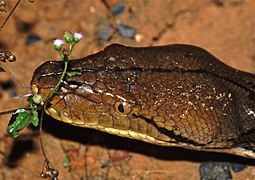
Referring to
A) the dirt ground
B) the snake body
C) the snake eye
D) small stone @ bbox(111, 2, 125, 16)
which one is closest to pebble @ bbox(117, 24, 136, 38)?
the dirt ground

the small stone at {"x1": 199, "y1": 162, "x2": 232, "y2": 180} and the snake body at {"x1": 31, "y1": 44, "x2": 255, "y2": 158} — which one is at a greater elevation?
the snake body at {"x1": 31, "y1": 44, "x2": 255, "y2": 158}

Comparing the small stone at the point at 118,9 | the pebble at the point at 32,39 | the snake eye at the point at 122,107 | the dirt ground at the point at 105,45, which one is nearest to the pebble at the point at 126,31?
the dirt ground at the point at 105,45

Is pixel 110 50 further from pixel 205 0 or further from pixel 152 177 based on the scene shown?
pixel 205 0

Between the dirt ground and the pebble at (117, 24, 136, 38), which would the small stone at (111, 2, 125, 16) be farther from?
the pebble at (117, 24, 136, 38)

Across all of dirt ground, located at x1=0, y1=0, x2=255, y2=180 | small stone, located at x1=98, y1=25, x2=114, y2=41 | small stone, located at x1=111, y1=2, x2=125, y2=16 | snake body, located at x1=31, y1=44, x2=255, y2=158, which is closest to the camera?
snake body, located at x1=31, y1=44, x2=255, y2=158

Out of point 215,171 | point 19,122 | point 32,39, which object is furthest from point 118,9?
point 19,122

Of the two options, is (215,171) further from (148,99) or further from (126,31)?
(126,31)
